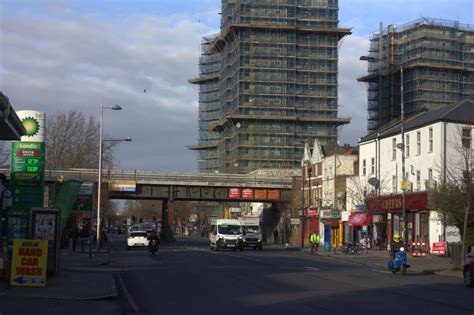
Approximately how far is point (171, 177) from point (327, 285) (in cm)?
6146

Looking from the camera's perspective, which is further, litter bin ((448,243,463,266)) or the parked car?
litter bin ((448,243,463,266))

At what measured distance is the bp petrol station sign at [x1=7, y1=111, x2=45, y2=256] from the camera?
121 feet

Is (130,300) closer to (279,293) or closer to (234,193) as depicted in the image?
(279,293)

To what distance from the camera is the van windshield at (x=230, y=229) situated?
62.4 metres

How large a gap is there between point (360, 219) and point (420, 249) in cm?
1491

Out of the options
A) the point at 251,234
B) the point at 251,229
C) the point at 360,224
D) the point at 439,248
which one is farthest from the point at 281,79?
the point at 439,248

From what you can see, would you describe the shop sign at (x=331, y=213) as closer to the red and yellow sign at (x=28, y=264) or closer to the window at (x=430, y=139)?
the window at (x=430, y=139)

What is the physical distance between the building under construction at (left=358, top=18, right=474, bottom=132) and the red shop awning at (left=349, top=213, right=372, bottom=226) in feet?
205

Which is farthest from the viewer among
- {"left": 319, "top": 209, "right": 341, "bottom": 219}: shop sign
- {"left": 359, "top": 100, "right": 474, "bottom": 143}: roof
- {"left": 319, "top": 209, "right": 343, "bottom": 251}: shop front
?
{"left": 319, "top": 209, "right": 343, "bottom": 251}: shop front

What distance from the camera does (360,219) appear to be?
230 ft

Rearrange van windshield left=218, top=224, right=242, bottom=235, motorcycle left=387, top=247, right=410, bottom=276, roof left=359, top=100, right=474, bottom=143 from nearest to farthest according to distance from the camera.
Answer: motorcycle left=387, top=247, right=410, bottom=276
roof left=359, top=100, right=474, bottom=143
van windshield left=218, top=224, right=242, bottom=235

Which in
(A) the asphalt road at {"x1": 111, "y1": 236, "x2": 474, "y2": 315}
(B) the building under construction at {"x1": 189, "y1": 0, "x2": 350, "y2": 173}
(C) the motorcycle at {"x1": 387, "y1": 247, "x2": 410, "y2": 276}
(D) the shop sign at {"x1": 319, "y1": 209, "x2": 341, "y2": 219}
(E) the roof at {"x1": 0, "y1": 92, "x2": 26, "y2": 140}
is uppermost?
(B) the building under construction at {"x1": 189, "y1": 0, "x2": 350, "y2": 173}

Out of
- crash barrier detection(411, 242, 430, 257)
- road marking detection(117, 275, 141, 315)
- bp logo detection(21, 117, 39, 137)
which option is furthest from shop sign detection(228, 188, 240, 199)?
road marking detection(117, 275, 141, 315)

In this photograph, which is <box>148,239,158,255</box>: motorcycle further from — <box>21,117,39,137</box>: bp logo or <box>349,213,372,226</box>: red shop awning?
<box>349,213,372,226</box>: red shop awning
